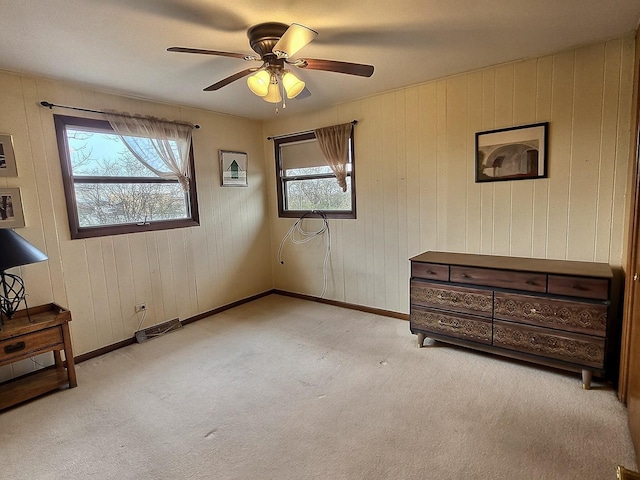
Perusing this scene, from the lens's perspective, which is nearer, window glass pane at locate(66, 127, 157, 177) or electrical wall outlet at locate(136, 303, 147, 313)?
window glass pane at locate(66, 127, 157, 177)

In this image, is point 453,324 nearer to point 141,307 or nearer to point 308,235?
point 308,235

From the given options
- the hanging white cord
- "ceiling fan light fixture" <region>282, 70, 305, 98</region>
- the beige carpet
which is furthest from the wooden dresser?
"ceiling fan light fixture" <region>282, 70, 305, 98</region>

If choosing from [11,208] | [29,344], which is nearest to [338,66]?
[11,208]

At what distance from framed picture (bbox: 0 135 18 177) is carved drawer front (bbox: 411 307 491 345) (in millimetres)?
3443

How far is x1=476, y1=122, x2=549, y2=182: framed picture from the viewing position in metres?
2.77

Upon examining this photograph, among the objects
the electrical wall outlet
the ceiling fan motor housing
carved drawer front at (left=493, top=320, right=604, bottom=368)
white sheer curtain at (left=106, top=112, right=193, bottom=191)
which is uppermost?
the ceiling fan motor housing

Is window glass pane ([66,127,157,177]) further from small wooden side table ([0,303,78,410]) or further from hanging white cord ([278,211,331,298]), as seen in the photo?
hanging white cord ([278,211,331,298])

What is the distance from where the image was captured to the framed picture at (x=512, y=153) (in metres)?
2.77

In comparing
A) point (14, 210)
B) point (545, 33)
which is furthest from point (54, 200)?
point (545, 33)

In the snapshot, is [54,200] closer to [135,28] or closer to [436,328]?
A: [135,28]

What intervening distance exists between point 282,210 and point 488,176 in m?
2.62

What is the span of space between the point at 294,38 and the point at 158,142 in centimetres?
227

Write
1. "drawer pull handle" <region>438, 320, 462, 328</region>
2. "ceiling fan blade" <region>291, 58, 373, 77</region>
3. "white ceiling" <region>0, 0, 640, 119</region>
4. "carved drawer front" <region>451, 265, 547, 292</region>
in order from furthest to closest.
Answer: "drawer pull handle" <region>438, 320, 462, 328</region> → "carved drawer front" <region>451, 265, 547, 292</region> → "ceiling fan blade" <region>291, 58, 373, 77</region> → "white ceiling" <region>0, 0, 640, 119</region>

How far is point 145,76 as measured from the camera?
2820 mm
